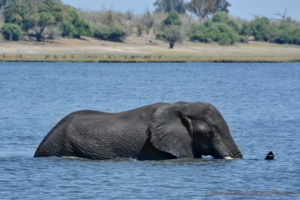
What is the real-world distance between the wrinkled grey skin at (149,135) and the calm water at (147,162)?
241mm

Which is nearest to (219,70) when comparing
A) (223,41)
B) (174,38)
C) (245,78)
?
(245,78)

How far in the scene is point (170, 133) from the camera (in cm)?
1770

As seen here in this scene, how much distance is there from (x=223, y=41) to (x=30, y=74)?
46924 millimetres

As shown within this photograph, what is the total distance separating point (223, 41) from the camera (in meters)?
112

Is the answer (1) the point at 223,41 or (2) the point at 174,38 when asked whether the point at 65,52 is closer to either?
(2) the point at 174,38

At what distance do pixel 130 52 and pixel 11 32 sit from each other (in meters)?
12.6

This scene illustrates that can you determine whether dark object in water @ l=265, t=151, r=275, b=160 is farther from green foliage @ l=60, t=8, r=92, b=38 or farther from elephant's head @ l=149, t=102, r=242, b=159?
green foliage @ l=60, t=8, r=92, b=38

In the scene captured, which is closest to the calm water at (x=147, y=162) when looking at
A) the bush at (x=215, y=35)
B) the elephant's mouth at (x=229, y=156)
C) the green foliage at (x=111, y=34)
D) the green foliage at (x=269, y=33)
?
the elephant's mouth at (x=229, y=156)

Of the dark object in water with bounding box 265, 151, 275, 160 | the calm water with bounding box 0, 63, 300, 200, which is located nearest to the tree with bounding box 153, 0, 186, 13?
the calm water with bounding box 0, 63, 300, 200

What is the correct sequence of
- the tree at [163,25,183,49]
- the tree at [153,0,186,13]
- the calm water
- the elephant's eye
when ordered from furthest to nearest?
the tree at [153,0,186,13] → the tree at [163,25,183,49] → the elephant's eye → the calm water

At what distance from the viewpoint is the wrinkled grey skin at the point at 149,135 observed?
58.3 feet

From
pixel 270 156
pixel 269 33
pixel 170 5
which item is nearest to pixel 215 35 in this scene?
pixel 269 33

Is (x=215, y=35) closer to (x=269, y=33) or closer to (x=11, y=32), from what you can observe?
(x=269, y=33)

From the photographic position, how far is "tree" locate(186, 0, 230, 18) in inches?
6526
